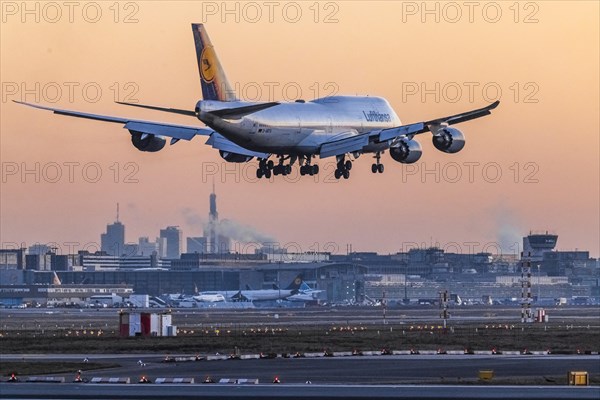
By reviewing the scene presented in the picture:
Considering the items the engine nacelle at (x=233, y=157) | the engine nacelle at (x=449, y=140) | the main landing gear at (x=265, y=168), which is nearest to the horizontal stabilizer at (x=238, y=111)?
the main landing gear at (x=265, y=168)

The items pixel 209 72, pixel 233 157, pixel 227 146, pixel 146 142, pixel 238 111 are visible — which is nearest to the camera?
pixel 238 111

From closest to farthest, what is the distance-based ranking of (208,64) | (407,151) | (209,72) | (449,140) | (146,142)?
1. (209,72)
2. (208,64)
3. (146,142)
4. (449,140)
5. (407,151)

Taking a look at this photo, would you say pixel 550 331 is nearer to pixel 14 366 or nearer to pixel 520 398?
pixel 14 366

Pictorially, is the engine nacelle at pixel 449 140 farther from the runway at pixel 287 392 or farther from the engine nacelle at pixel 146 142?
the runway at pixel 287 392

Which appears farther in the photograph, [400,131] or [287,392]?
[400,131]

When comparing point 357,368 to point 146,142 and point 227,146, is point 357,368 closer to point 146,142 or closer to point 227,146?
point 227,146

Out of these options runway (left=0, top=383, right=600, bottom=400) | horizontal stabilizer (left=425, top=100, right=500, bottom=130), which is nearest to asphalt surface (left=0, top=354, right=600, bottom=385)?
runway (left=0, top=383, right=600, bottom=400)

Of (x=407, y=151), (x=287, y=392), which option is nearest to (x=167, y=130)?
(x=407, y=151)
